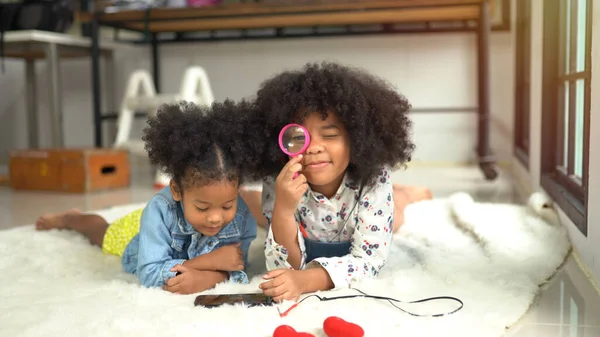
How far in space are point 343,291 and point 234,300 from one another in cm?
20

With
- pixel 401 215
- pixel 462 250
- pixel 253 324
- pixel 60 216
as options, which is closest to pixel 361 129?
pixel 253 324

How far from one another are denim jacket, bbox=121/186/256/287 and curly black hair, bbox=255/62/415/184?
0.48ft

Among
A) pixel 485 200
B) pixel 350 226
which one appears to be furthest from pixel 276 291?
pixel 485 200

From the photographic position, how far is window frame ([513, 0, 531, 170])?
2738mm

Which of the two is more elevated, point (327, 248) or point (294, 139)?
point (294, 139)

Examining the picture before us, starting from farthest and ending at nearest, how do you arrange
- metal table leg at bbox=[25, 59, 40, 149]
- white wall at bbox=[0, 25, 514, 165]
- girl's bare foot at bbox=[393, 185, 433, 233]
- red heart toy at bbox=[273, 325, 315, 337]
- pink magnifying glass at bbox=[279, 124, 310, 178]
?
metal table leg at bbox=[25, 59, 40, 149] → white wall at bbox=[0, 25, 514, 165] → girl's bare foot at bbox=[393, 185, 433, 233] → pink magnifying glass at bbox=[279, 124, 310, 178] → red heart toy at bbox=[273, 325, 315, 337]

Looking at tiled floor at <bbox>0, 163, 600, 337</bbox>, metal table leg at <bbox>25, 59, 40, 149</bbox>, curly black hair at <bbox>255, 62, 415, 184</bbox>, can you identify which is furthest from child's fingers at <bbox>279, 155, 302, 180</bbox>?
metal table leg at <bbox>25, 59, 40, 149</bbox>

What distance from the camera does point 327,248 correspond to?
1.23 meters

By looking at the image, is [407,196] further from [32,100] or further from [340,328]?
[32,100]

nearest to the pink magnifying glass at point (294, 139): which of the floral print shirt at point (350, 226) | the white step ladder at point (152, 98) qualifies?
the floral print shirt at point (350, 226)

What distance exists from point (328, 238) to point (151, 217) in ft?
1.21

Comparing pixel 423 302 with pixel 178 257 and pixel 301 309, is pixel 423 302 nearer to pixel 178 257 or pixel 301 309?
pixel 301 309

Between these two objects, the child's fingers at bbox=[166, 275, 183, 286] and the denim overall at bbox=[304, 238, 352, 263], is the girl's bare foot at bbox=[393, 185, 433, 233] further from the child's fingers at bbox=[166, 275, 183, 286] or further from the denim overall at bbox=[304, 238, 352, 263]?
the child's fingers at bbox=[166, 275, 183, 286]

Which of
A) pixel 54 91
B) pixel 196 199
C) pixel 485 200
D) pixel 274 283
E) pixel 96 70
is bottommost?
pixel 485 200
